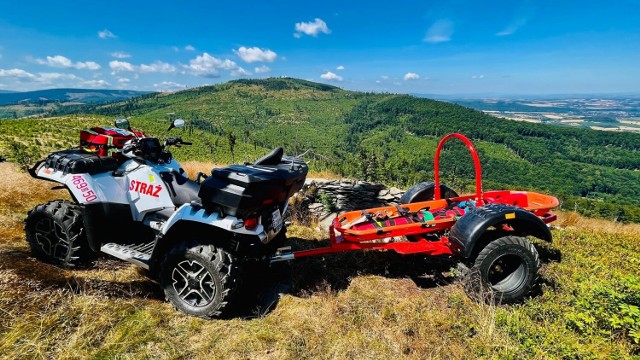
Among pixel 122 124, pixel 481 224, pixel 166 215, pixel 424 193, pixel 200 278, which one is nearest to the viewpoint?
pixel 200 278

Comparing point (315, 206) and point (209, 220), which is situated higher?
point (209, 220)

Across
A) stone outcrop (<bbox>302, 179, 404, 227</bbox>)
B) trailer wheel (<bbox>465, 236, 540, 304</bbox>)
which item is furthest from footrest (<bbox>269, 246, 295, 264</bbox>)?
stone outcrop (<bbox>302, 179, 404, 227</bbox>)

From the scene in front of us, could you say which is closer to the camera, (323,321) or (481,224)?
(323,321)

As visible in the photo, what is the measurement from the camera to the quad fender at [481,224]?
3.79 meters

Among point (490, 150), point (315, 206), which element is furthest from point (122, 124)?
point (490, 150)

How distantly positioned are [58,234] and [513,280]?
5.79 m

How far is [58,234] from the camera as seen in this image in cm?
427

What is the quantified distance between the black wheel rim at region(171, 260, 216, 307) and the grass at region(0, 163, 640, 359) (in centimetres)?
21

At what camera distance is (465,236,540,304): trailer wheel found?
3.84 metres

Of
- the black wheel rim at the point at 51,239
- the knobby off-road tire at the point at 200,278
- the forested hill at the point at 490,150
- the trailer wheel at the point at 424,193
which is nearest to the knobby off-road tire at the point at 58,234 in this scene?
the black wheel rim at the point at 51,239

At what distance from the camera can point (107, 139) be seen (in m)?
4.42

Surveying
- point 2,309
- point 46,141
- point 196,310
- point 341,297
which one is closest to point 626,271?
point 341,297

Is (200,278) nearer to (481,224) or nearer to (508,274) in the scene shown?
(481,224)

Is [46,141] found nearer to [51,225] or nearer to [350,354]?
[51,225]
